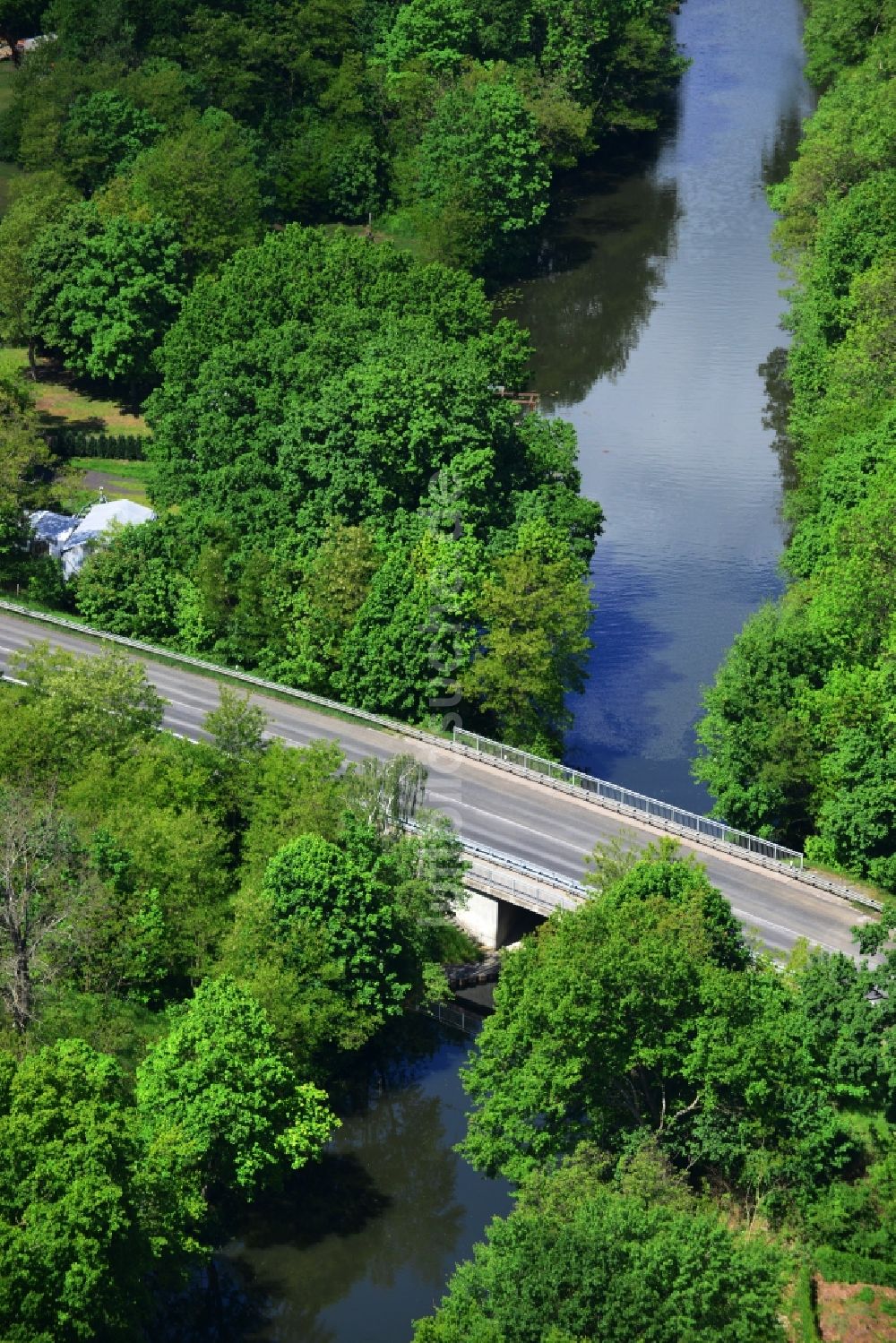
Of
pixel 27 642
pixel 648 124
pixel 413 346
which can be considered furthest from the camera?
pixel 648 124

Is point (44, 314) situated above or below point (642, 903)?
above

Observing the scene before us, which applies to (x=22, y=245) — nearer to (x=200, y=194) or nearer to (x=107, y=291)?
(x=107, y=291)

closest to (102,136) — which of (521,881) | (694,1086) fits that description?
(521,881)

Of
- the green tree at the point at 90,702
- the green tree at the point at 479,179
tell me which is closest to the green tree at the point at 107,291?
the green tree at the point at 479,179

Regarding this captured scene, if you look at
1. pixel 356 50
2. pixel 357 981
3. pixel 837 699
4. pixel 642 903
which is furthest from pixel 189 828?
pixel 356 50

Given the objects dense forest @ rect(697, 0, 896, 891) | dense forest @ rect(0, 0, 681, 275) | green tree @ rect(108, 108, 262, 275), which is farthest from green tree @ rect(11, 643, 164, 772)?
dense forest @ rect(0, 0, 681, 275)

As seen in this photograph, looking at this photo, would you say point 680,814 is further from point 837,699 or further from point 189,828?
point 189,828

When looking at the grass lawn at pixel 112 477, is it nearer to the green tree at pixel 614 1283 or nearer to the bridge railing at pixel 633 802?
the bridge railing at pixel 633 802

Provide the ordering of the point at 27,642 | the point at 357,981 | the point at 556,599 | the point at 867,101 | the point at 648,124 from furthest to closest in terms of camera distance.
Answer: the point at 648,124 → the point at 867,101 → the point at 27,642 → the point at 556,599 → the point at 357,981
